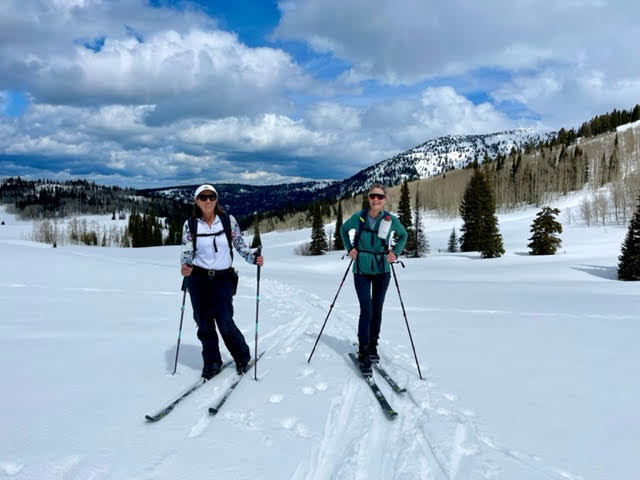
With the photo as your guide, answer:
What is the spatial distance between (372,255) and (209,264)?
2.25m

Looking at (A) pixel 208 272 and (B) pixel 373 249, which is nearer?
(A) pixel 208 272

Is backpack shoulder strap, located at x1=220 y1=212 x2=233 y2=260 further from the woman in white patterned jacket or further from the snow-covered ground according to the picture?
the snow-covered ground

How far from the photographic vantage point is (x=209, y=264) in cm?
445

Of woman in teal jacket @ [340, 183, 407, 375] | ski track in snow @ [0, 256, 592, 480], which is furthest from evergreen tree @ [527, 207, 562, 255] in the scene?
ski track in snow @ [0, 256, 592, 480]

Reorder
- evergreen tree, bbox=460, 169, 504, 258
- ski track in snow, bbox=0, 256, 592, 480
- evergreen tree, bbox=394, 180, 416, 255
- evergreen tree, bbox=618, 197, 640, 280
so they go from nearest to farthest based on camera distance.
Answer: ski track in snow, bbox=0, 256, 592, 480
evergreen tree, bbox=618, 197, 640, 280
evergreen tree, bbox=460, 169, 504, 258
evergreen tree, bbox=394, 180, 416, 255

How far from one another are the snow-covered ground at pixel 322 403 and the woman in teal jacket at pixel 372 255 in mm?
710

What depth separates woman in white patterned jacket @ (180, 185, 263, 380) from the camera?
4465 mm

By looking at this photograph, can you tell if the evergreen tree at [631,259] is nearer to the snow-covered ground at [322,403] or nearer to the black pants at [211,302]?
the snow-covered ground at [322,403]

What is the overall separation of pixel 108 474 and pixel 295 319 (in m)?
6.55

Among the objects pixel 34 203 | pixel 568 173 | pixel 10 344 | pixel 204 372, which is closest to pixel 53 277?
pixel 10 344

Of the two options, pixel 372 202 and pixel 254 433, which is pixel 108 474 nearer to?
pixel 254 433

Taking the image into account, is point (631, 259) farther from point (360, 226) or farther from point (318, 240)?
point (318, 240)

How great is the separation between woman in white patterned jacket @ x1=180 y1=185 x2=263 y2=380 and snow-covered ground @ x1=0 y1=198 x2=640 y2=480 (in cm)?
82

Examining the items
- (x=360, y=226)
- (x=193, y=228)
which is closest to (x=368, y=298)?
(x=360, y=226)
